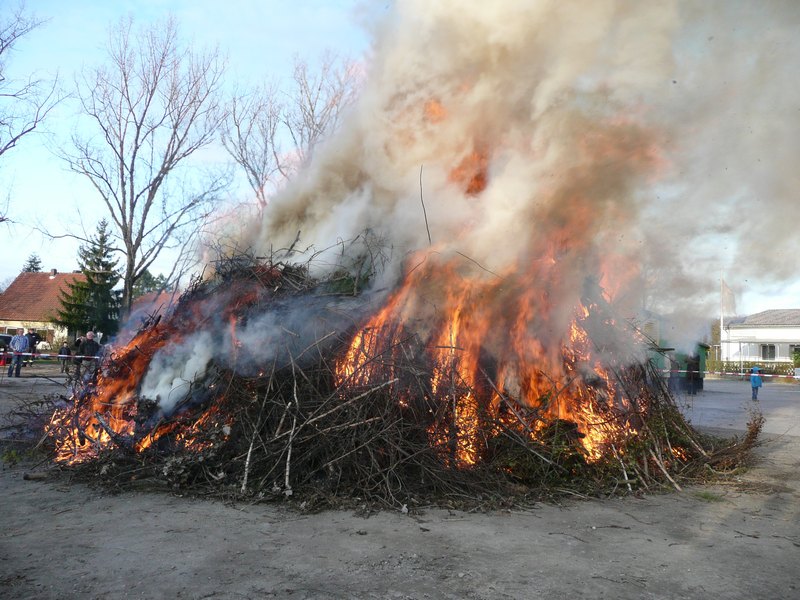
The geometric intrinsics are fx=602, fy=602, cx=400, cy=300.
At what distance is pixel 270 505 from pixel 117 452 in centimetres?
201

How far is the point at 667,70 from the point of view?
6402 millimetres

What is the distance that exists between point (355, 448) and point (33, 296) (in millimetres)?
52452

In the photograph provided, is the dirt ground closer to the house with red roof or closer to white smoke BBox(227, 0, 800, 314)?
white smoke BBox(227, 0, 800, 314)

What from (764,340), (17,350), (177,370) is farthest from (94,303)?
(764,340)

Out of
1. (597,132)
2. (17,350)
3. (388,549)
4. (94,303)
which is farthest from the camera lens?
(94,303)

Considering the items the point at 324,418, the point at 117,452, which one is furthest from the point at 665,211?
the point at 117,452

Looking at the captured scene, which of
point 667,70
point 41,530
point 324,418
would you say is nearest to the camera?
point 41,530

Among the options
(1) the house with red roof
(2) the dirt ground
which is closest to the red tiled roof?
(1) the house with red roof

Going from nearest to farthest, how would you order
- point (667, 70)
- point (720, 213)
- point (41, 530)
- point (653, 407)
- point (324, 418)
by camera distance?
point (41, 530)
point (324, 418)
point (667, 70)
point (720, 213)
point (653, 407)

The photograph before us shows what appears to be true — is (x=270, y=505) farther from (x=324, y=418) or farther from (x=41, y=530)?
(x=41, y=530)

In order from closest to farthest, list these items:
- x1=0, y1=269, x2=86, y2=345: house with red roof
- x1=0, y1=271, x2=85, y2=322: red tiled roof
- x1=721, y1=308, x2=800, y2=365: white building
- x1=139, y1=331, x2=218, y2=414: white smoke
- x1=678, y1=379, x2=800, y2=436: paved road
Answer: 1. x1=139, y1=331, x2=218, y2=414: white smoke
2. x1=678, y1=379, x2=800, y2=436: paved road
3. x1=0, y1=269, x2=86, y2=345: house with red roof
4. x1=721, y1=308, x2=800, y2=365: white building
5. x1=0, y1=271, x2=85, y2=322: red tiled roof

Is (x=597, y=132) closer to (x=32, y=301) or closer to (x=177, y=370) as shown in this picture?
(x=177, y=370)

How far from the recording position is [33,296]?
49062 mm

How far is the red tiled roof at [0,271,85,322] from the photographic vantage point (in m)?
46.8
